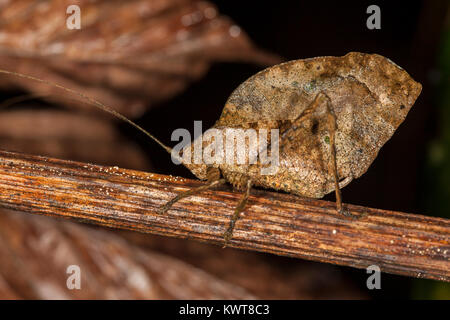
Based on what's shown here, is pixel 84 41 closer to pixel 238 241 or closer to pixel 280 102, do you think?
pixel 280 102

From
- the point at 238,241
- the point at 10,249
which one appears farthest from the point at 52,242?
the point at 238,241

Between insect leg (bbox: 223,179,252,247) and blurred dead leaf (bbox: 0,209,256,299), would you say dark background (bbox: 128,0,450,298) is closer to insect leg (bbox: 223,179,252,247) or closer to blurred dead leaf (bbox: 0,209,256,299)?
blurred dead leaf (bbox: 0,209,256,299)

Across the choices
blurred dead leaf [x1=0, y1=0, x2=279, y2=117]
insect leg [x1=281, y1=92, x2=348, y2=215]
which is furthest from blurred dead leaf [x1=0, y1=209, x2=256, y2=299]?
insect leg [x1=281, y1=92, x2=348, y2=215]

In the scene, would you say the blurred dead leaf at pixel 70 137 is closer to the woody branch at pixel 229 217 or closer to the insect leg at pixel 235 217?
the woody branch at pixel 229 217

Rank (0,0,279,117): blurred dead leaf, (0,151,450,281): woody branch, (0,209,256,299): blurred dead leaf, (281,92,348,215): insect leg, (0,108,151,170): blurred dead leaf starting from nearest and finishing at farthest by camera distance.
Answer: (0,151,450,281): woody branch < (281,92,348,215): insect leg < (0,209,256,299): blurred dead leaf < (0,0,279,117): blurred dead leaf < (0,108,151,170): blurred dead leaf

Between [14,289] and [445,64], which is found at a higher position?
[445,64]

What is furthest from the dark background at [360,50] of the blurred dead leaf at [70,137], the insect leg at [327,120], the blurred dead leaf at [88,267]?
the insect leg at [327,120]
